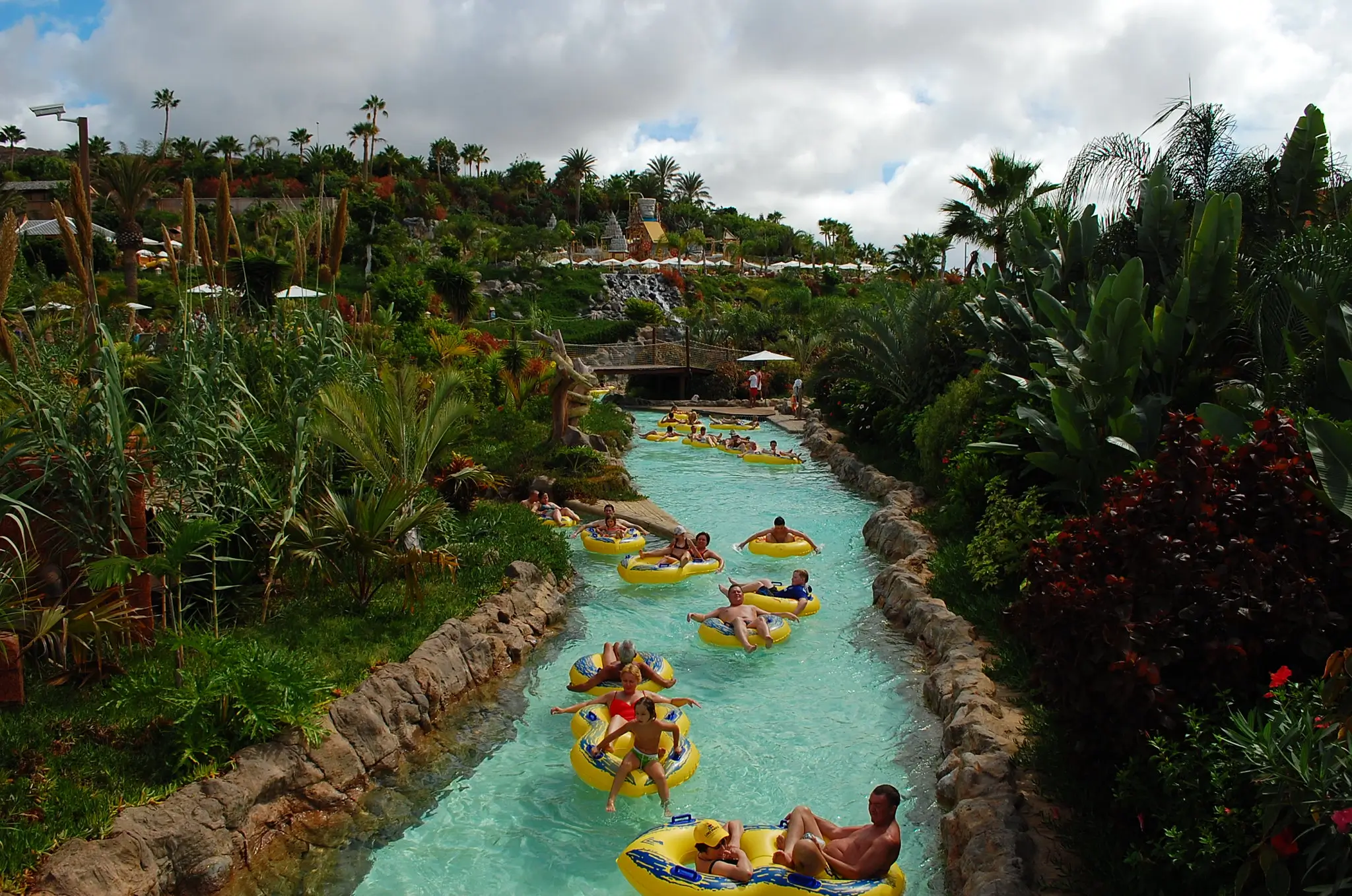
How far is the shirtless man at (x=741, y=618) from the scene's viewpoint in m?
9.66

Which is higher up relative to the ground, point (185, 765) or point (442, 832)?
point (185, 765)

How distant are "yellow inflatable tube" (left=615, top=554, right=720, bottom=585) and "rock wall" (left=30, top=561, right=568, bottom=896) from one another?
311 cm

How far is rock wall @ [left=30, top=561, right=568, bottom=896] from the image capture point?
4.97 m

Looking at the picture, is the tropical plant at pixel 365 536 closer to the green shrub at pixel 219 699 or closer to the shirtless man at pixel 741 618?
the green shrub at pixel 219 699

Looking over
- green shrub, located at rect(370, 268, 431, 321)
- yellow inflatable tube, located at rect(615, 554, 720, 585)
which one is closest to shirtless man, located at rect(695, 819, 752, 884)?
yellow inflatable tube, located at rect(615, 554, 720, 585)

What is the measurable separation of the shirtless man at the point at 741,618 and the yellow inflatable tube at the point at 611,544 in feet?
10.2

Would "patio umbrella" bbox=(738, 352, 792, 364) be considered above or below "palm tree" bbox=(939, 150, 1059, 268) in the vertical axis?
below

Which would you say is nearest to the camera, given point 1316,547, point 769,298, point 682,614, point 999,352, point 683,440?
point 1316,547

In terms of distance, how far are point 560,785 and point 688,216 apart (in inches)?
3179

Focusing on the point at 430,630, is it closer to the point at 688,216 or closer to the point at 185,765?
the point at 185,765

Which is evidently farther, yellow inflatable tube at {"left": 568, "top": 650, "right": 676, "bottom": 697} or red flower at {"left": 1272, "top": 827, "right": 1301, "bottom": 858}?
yellow inflatable tube at {"left": 568, "top": 650, "right": 676, "bottom": 697}

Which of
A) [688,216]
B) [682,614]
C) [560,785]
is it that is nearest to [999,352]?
[682,614]

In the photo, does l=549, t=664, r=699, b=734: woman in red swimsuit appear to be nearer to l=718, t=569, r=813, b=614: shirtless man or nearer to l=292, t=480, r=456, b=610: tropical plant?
l=292, t=480, r=456, b=610: tropical plant

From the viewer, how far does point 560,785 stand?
7.05 m
